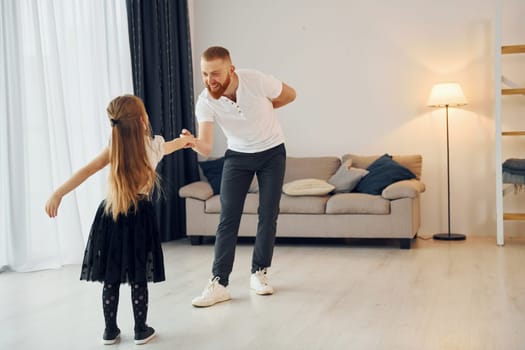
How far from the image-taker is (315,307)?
3297mm

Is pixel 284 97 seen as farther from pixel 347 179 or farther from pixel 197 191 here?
pixel 197 191

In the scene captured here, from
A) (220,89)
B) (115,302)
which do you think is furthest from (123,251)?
(220,89)

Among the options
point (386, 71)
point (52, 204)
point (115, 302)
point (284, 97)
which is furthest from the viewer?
point (386, 71)

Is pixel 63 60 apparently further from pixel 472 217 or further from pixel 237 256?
pixel 472 217

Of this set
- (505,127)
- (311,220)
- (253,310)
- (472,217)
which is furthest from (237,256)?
(505,127)

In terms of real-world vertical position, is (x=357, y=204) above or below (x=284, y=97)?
below

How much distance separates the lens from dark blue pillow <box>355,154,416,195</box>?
17.3 ft

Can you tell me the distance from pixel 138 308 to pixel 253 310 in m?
0.66

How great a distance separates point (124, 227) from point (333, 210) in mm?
2716

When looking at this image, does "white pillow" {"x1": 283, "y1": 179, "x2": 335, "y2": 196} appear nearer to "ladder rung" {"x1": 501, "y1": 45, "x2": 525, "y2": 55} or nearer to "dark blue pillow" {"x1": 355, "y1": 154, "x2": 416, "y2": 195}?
"dark blue pillow" {"x1": 355, "y1": 154, "x2": 416, "y2": 195}

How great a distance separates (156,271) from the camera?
2.77 metres

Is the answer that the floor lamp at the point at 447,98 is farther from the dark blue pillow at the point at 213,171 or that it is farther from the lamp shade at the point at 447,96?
the dark blue pillow at the point at 213,171

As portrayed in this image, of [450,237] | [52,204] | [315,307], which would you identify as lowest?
[450,237]

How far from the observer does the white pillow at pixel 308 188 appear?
17.4ft
